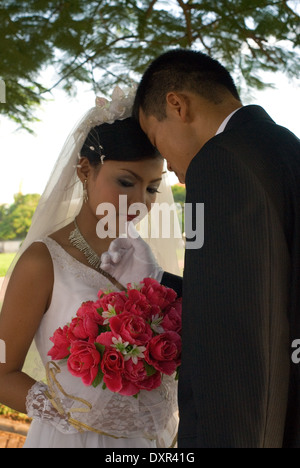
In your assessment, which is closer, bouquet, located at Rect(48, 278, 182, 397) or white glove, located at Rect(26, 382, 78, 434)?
bouquet, located at Rect(48, 278, 182, 397)

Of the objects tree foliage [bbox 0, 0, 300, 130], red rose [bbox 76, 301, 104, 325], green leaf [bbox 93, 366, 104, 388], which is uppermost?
tree foliage [bbox 0, 0, 300, 130]

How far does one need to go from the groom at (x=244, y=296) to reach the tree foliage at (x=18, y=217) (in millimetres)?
6679

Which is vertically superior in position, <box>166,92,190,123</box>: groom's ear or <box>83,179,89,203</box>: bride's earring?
<box>166,92,190,123</box>: groom's ear

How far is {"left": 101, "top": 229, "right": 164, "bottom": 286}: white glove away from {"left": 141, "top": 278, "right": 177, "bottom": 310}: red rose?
408 mm

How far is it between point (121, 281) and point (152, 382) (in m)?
0.70

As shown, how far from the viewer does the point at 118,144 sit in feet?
8.09

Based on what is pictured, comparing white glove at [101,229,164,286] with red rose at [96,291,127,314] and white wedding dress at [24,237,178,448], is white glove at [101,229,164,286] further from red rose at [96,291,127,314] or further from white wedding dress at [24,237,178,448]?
red rose at [96,291,127,314]

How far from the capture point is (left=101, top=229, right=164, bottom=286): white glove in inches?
96.2

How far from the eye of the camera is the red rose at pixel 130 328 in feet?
5.82

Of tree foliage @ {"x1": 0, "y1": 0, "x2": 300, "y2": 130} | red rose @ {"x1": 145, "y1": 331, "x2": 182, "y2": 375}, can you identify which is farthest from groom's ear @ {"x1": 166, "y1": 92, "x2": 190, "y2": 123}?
tree foliage @ {"x1": 0, "y1": 0, "x2": 300, "y2": 130}

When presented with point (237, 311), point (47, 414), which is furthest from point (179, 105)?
point (47, 414)

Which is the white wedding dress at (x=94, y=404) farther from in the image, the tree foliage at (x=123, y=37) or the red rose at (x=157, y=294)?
the tree foliage at (x=123, y=37)

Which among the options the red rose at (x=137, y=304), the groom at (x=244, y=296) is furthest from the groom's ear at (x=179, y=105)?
the red rose at (x=137, y=304)

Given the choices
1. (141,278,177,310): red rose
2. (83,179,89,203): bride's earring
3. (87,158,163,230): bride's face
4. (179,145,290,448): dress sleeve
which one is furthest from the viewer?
(83,179,89,203): bride's earring
